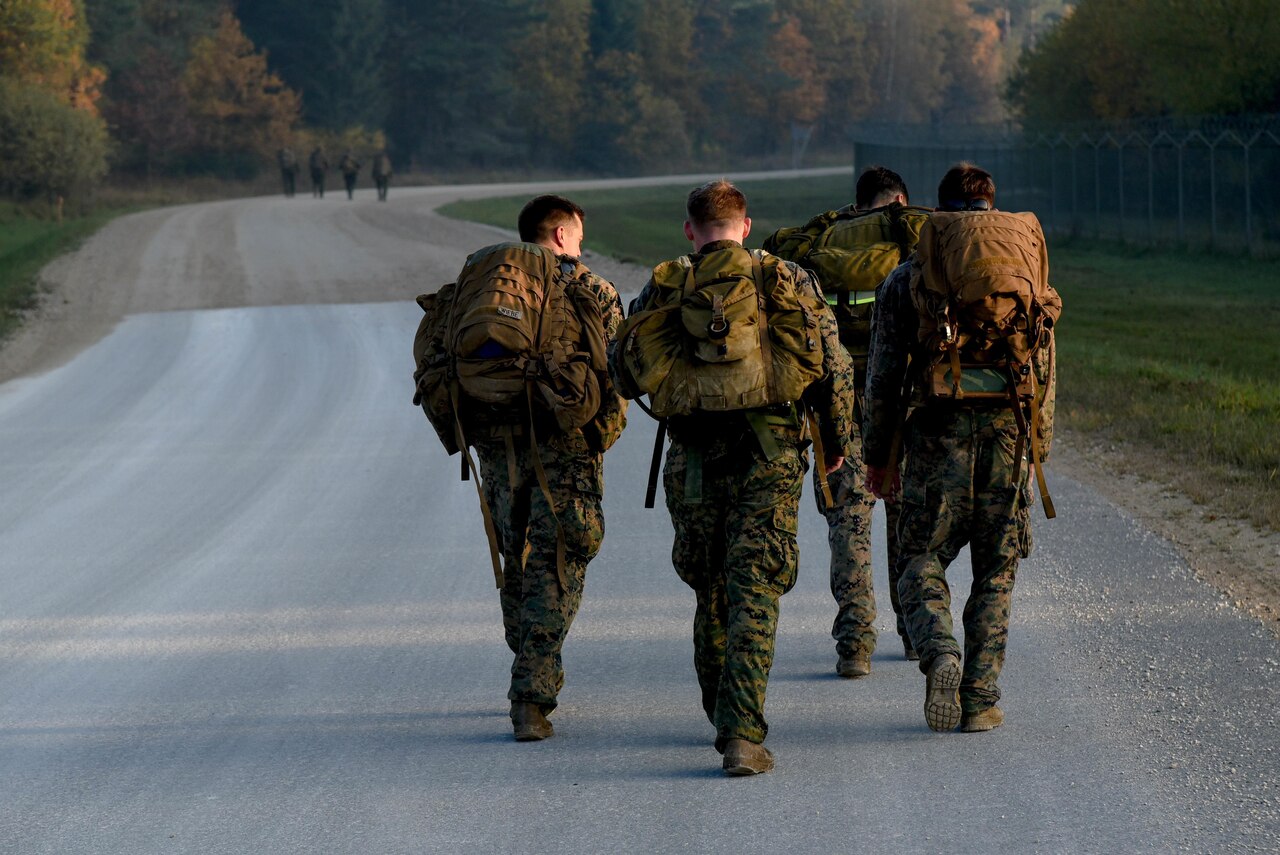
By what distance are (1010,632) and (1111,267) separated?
2327cm

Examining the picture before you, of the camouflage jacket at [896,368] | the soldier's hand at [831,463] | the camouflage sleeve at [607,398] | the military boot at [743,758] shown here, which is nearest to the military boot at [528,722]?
the military boot at [743,758]

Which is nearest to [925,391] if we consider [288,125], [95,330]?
[95,330]

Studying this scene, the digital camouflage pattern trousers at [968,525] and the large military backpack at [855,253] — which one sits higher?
the large military backpack at [855,253]

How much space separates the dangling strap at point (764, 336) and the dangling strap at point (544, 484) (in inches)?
35.6

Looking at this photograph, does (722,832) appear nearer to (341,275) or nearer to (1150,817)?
(1150,817)

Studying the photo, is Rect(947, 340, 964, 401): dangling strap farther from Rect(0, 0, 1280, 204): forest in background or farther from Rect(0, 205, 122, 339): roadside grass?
Rect(0, 0, 1280, 204): forest in background

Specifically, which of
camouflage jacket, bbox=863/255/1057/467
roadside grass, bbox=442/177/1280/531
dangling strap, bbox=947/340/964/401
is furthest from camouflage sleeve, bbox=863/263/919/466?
roadside grass, bbox=442/177/1280/531

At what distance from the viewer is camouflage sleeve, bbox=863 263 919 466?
19.3 ft

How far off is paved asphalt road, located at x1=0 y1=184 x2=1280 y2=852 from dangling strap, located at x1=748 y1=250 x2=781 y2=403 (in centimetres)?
127

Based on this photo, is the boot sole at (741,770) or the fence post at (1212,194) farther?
the fence post at (1212,194)

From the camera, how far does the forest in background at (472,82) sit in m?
50.8

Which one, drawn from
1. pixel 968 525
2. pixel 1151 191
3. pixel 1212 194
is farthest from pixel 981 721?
pixel 1151 191

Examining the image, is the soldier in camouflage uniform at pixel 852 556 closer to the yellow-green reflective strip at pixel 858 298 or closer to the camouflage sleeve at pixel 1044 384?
the yellow-green reflective strip at pixel 858 298

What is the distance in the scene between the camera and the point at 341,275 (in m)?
28.2
